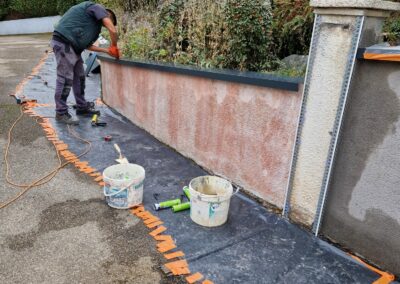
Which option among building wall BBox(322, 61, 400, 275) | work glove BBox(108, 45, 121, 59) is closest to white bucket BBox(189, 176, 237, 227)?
building wall BBox(322, 61, 400, 275)

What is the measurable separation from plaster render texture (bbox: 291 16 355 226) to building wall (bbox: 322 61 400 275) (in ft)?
0.36

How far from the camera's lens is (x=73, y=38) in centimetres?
489

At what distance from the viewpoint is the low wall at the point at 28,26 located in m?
22.3

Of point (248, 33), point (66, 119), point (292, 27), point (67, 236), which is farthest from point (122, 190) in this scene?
point (292, 27)

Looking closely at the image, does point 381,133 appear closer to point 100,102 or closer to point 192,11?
point 192,11

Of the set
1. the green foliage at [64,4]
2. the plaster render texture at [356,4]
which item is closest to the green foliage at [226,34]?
the plaster render texture at [356,4]

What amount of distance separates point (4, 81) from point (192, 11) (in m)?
5.72

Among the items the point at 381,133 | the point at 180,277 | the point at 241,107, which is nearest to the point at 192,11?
the point at 241,107

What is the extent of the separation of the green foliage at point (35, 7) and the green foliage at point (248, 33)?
2255cm

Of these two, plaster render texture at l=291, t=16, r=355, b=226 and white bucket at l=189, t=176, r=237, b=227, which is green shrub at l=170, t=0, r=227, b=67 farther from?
white bucket at l=189, t=176, r=237, b=227

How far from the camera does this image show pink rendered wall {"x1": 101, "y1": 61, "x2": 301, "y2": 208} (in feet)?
9.33

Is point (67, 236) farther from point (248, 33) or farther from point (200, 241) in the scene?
point (248, 33)

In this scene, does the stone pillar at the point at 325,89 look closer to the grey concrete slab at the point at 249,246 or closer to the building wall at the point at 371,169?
the building wall at the point at 371,169

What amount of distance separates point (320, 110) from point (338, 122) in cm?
17
